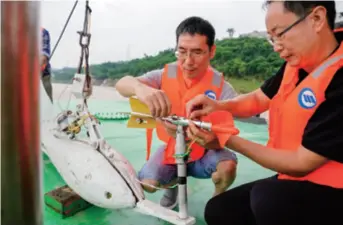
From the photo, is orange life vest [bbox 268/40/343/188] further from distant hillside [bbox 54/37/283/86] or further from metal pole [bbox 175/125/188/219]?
distant hillside [bbox 54/37/283/86]

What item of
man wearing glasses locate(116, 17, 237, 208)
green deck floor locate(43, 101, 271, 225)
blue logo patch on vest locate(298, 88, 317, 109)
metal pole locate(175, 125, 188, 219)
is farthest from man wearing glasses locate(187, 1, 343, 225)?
green deck floor locate(43, 101, 271, 225)

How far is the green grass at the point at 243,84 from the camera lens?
1.39m

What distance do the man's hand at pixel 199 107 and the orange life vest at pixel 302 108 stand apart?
192 mm

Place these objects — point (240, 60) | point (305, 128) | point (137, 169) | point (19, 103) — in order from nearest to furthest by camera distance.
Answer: point (19, 103) → point (305, 128) → point (240, 60) → point (137, 169)

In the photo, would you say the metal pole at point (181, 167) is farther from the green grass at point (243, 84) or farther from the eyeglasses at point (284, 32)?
the green grass at point (243, 84)

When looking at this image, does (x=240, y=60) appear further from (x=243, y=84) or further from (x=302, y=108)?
(x=302, y=108)

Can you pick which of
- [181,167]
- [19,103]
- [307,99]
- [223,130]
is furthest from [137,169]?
[19,103]

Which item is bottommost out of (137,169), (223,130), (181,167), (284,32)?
(137,169)

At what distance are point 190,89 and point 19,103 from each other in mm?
1036

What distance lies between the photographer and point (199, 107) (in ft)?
3.52

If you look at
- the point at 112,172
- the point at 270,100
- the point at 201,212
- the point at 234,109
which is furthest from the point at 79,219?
the point at 270,100

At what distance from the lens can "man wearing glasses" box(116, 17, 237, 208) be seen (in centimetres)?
121

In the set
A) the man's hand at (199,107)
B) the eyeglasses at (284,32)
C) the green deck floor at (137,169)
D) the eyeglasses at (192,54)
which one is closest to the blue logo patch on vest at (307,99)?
the eyeglasses at (284,32)

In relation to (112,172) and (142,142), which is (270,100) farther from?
(142,142)
